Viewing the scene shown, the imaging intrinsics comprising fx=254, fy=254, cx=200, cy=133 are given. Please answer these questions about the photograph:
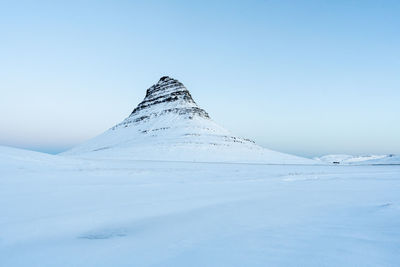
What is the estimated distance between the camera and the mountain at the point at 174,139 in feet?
206

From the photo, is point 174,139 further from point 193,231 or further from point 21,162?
point 193,231

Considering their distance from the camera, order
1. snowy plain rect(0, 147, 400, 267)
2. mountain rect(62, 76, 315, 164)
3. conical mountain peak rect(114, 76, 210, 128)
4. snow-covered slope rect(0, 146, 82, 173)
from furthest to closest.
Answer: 1. conical mountain peak rect(114, 76, 210, 128)
2. mountain rect(62, 76, 315, 164)
3. snow-covered slope rect(0, 146, 82, 173)
4. snowy plain rect(0, 147, 400, 267)

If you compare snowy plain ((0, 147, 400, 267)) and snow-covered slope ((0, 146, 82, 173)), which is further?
snow-covered slope ((0, 146, 82, 173))

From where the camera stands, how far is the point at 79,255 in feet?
9.43

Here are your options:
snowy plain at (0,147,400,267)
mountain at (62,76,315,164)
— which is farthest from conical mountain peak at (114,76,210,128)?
snowy plain at (0,147,400,267)

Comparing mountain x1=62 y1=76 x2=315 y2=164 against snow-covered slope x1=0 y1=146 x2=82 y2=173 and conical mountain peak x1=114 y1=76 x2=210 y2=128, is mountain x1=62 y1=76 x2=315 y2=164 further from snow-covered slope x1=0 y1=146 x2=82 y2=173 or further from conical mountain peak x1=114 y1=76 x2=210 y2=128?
snow-covered slope x1=0 y1=146 x2=82 y2=173

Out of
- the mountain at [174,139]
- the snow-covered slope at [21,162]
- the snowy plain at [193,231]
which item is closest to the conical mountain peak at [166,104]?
the mountain at [174,139]

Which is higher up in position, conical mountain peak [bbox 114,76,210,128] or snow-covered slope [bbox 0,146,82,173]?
conical mountain peak [bbox 114,76,210,128]

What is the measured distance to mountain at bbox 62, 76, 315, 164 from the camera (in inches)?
2469

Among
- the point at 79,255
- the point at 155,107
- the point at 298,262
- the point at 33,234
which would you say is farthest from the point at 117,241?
the point at 155,107

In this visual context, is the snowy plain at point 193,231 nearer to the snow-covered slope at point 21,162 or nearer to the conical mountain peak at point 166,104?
the snow-covered slope at point 21,162

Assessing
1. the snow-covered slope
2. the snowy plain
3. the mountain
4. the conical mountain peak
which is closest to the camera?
the snowy plain

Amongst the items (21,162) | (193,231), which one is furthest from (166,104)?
(193,231)

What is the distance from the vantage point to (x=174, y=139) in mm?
83500
